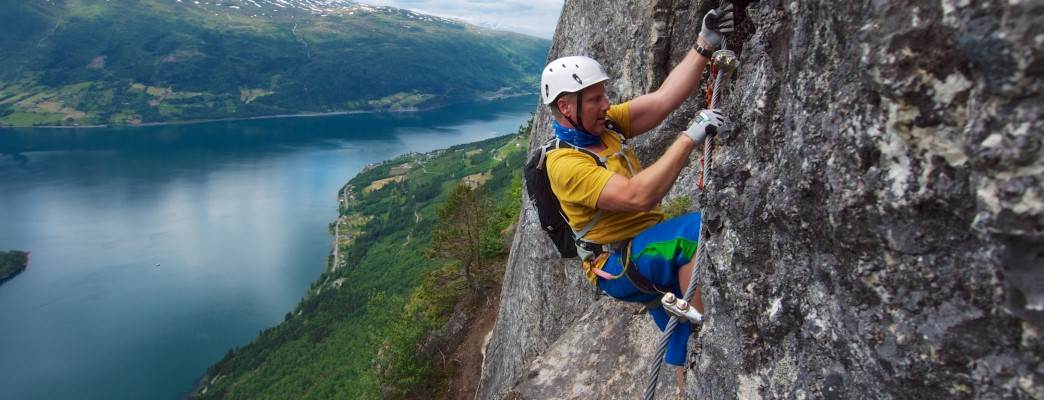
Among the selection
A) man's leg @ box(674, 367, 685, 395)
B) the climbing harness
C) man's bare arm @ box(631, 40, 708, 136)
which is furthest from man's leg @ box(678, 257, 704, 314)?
man's bare arm @ box(631, 40, 708, 136)

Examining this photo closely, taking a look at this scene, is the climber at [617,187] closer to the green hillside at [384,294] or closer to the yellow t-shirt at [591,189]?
the yellow t-shirt at [591,189]

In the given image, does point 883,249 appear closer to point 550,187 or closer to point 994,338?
point 994,338

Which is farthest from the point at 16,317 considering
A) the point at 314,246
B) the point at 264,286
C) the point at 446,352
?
the point at 446,352

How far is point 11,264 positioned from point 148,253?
56.1 feet

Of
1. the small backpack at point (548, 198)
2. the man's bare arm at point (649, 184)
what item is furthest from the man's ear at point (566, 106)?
the man's bare arm at point (649, 184)

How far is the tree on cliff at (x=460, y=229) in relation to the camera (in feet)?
87.9

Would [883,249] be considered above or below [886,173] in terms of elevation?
below

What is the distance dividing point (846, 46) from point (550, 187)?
269 centimetres

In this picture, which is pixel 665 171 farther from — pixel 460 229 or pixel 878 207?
pixel 460 229

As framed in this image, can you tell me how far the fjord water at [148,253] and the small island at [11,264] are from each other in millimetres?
1404

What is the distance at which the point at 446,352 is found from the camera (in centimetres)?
2447

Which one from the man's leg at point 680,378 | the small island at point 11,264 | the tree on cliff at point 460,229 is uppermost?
the man's leg at point 680,378

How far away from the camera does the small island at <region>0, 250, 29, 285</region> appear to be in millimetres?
75188

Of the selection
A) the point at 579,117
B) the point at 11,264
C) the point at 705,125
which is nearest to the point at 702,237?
the point at 705,125
